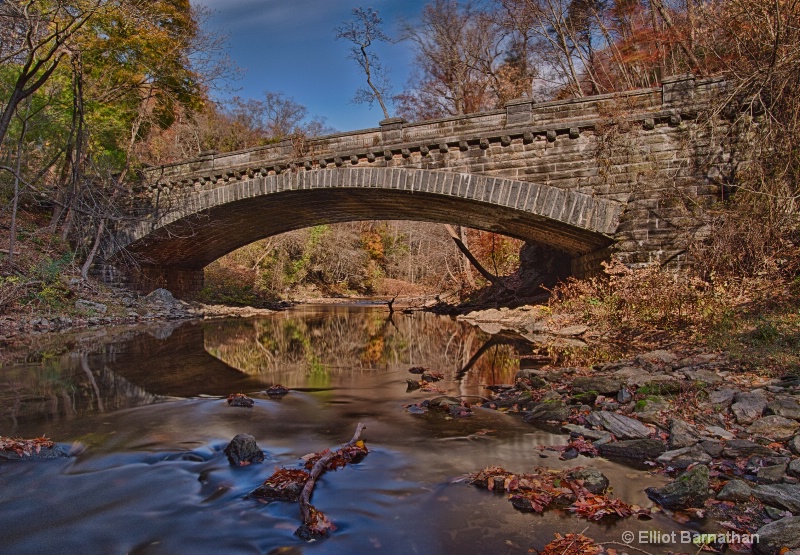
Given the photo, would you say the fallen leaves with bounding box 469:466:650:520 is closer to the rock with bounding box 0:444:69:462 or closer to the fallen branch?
the fallen branch

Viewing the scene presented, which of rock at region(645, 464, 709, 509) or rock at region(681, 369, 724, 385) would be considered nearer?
rock at region(645, 464, 709, 509)

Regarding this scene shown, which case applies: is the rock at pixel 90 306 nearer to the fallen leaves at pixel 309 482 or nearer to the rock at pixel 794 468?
the fallen leaves at pixel 309 482

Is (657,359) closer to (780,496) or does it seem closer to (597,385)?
(597,385)

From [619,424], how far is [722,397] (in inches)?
51.5

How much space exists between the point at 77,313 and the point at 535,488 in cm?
1611

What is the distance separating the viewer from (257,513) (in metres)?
3.21

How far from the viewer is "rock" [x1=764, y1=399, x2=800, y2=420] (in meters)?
4.29

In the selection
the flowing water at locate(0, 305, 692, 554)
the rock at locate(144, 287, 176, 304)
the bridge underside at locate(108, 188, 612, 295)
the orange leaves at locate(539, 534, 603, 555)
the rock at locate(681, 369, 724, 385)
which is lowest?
the flowing water at locate(0, 305, 692, 554)

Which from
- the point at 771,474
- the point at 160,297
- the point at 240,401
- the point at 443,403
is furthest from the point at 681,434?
the point at 160,297

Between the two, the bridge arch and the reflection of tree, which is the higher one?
the bridge arch

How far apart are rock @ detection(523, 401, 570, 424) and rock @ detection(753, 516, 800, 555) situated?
2.47 m

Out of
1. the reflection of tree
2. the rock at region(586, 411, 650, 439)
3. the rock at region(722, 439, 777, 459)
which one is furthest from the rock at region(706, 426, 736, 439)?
the reflection of tree

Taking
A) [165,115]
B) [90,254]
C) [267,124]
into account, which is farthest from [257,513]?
[267,124]

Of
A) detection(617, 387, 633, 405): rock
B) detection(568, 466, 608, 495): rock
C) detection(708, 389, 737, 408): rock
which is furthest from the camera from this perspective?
detection(617, 387, 633, 405): rock
